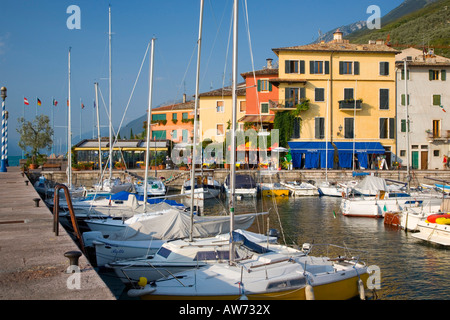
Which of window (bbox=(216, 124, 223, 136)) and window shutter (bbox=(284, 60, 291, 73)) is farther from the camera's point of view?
window (bbox=(216, 124, 223, 136))

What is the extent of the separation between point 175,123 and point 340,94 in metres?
29.3

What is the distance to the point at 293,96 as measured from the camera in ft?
180

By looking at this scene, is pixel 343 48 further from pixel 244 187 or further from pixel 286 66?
pixel 244 187

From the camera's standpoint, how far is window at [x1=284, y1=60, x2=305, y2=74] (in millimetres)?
55281

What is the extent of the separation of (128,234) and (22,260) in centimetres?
932

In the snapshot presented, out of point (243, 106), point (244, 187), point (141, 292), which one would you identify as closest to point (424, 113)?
point (243, 106)

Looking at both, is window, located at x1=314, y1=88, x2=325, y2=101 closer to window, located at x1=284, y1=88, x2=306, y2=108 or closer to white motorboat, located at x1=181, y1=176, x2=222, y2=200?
window, located at x1=284, y1=88, x2=306, y2=108

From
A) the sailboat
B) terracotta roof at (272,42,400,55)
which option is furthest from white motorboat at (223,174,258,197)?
the sailboat

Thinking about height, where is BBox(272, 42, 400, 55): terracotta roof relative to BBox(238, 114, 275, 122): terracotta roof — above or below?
above

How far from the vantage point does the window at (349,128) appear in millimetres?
55300

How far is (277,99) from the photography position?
58.3 m

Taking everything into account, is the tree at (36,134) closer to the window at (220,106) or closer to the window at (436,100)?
the window at (220,106)

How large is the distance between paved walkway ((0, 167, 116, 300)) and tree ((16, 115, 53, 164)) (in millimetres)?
49548
